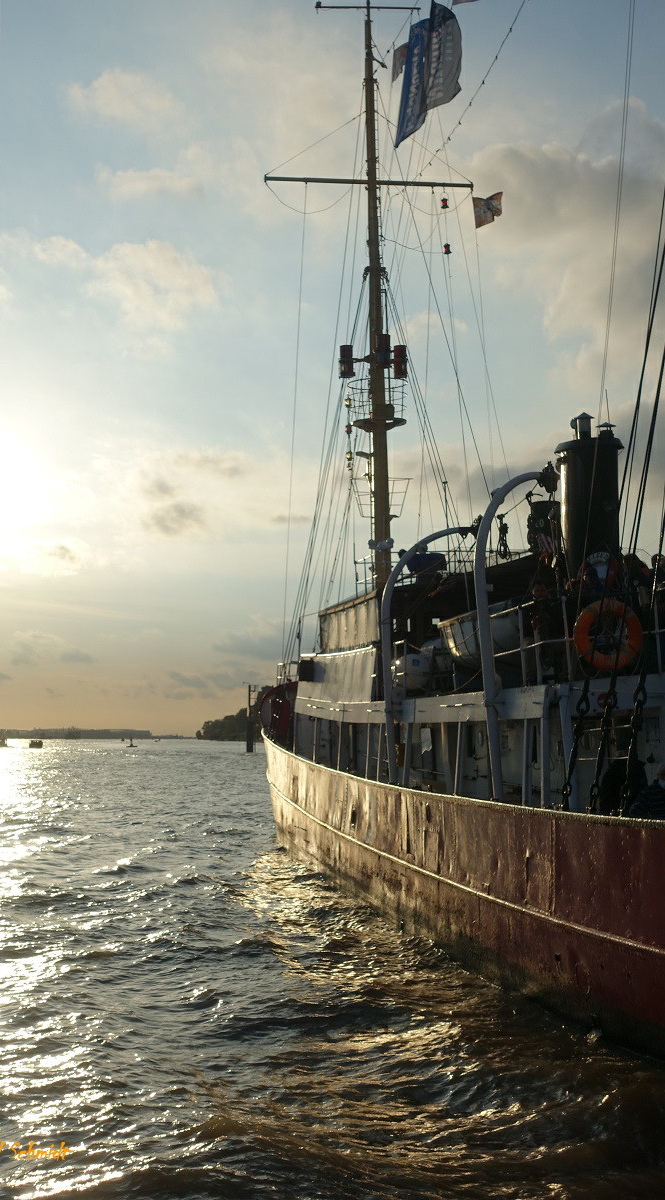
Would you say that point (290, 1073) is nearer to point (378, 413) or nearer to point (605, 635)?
point (605, 635)

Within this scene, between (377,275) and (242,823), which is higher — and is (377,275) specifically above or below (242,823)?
above

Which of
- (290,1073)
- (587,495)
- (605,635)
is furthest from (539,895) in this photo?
(587,495)

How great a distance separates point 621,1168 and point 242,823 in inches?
1195

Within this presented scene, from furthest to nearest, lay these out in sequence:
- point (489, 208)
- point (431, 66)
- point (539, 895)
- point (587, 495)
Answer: point (489, 208)
point (431, 66)
point (587, 495)
point (539, 895)

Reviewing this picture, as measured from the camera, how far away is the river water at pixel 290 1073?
22.4ft

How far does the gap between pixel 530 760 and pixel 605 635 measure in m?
2.11

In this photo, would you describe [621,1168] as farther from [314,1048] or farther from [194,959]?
[194,959]

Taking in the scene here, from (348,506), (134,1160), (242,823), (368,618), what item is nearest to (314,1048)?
(134,1160)

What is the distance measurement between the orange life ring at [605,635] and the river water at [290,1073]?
3.95 m

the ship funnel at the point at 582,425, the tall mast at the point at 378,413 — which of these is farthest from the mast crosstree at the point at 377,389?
the ship funnel at the point at 582,425

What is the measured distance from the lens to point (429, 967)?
40.9 feet

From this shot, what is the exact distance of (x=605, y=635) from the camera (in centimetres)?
1154

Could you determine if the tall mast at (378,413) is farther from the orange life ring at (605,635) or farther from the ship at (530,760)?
the orange life ring at (605,635)

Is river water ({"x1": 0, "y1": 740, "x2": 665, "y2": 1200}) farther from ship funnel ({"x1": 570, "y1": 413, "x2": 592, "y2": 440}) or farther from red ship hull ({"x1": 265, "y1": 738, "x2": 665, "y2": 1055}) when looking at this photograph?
ship funnel ({"x1": 570, "y1": 413, "x2": 592, "y2": 440})
